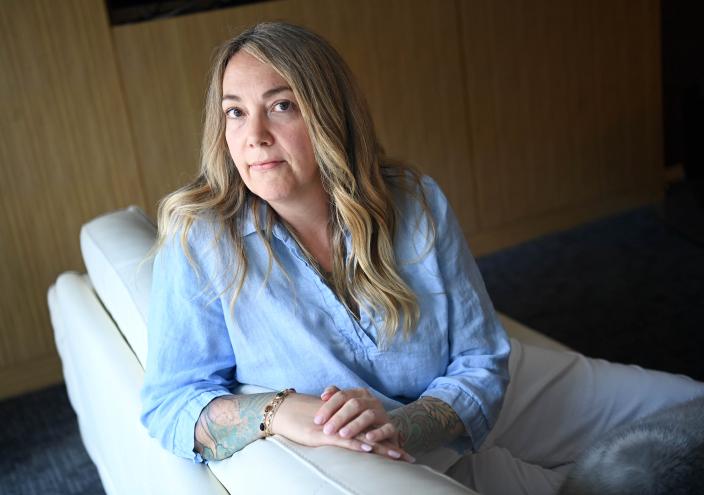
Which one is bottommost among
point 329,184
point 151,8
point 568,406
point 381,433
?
point 568,406

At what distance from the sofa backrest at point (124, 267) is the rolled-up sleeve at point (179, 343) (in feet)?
0.58

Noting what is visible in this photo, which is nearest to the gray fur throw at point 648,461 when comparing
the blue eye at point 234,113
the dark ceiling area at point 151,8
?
the blue eye at point 234,113

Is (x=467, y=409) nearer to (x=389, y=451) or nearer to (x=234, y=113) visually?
(x=389, y=451)

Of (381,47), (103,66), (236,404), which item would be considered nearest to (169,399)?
(236,404)

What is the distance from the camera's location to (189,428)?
1.36 m

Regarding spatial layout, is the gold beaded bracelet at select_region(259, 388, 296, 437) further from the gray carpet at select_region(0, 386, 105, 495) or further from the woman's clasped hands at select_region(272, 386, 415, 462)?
the gray carpet at select_region(0, 386, 105, 495)

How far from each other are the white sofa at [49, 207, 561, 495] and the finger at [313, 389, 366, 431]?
51 millimetres

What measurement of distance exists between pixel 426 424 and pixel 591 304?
2143mm

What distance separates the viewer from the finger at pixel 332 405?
1.23 metres

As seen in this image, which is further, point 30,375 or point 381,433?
point 30,375

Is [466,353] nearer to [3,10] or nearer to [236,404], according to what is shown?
[236,404]

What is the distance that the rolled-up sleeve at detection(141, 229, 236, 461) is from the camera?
4.61 feet

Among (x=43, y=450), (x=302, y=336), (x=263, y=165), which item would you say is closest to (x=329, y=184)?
(x=263, y=165)

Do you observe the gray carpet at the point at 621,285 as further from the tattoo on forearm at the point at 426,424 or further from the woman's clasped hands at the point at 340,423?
the woman's clasped hands at the point at 340,423
